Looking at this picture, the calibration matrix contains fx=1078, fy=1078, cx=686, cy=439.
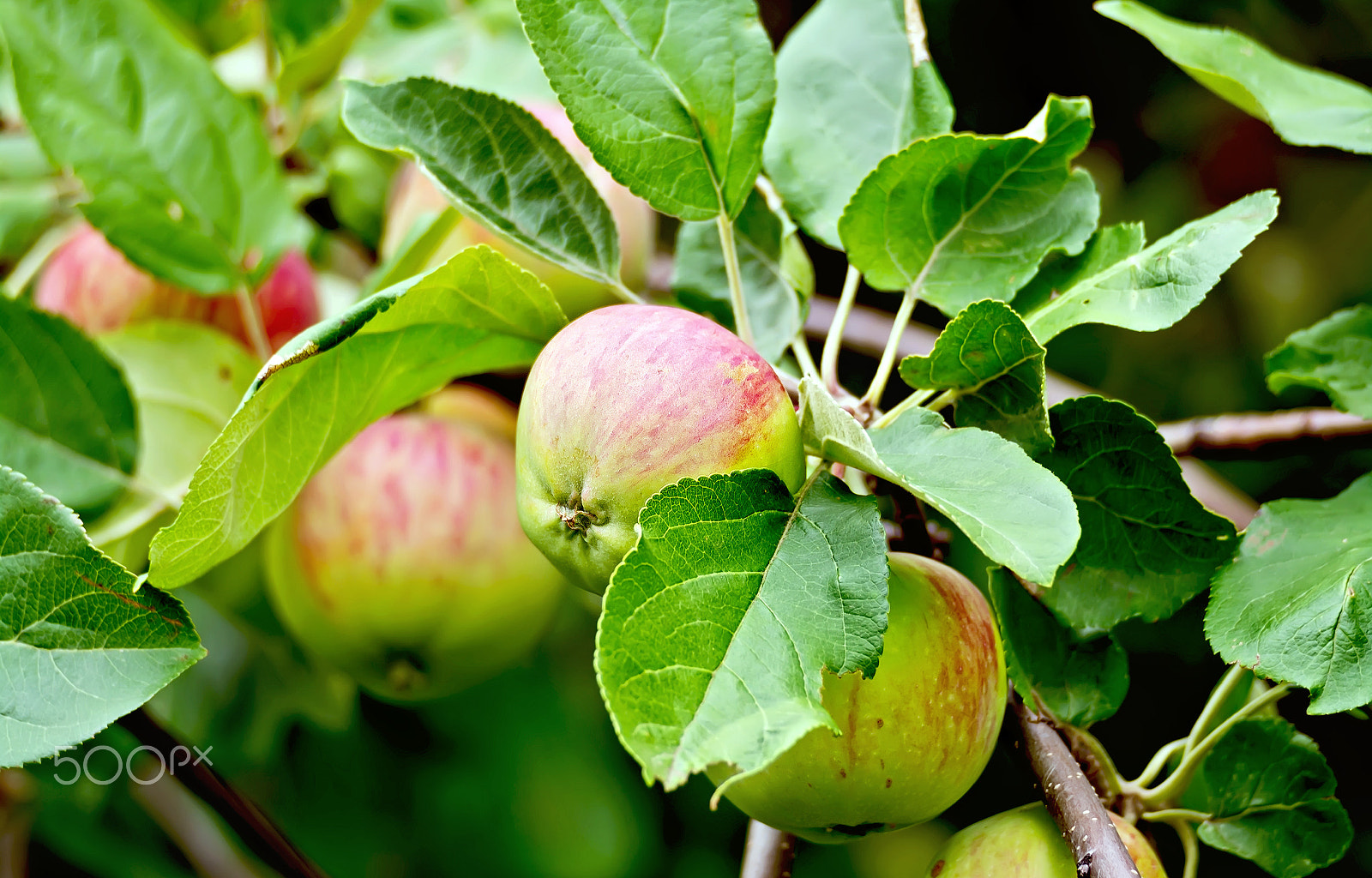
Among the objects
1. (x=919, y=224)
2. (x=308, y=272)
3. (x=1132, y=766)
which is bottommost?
(x=1132, y=766)

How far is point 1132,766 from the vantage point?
1.42 metres

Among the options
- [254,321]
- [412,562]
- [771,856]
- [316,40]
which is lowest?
[771,856]

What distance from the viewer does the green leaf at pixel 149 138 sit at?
68cm

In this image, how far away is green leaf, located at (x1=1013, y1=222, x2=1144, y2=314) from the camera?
0.49m

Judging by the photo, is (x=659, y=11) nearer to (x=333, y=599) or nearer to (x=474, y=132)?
(x=474, y=132)

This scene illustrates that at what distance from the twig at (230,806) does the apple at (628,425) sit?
0.36 metres

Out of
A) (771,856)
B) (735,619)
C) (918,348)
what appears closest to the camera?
(735,619)

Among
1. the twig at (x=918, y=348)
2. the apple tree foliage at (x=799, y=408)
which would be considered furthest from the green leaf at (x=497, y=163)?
the twig at (x=918, y=348)

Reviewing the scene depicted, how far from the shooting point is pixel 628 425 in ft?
1.35

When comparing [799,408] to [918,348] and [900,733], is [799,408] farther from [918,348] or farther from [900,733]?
[918,348]

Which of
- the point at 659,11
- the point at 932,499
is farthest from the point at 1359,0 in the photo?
the point at 932,499

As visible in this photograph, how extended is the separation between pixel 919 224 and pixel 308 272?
0.54 metres

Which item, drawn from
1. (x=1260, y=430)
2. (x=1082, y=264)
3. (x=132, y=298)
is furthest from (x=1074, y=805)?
(x=132, y=298)

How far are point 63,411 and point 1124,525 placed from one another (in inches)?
23.3
